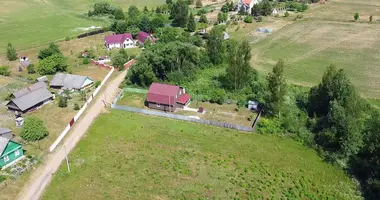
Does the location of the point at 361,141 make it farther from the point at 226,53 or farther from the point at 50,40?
the point at 50,40

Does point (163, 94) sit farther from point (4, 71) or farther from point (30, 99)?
point (4, 71)

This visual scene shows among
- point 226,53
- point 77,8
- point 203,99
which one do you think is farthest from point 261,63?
point 77,8

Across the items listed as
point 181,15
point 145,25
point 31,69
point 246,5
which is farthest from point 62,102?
point 246,5

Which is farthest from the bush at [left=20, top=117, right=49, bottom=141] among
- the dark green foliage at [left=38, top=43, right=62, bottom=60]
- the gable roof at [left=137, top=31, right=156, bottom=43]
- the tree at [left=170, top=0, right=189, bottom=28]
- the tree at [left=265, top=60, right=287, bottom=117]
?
the tree at [left=170, top=0, right=189, bottom=28]

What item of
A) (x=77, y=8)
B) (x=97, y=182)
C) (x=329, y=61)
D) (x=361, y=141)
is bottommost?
(x=97, y=182)

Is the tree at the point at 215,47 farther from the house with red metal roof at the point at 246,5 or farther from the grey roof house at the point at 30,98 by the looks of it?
the house with red metal roof at the point at 246,5
